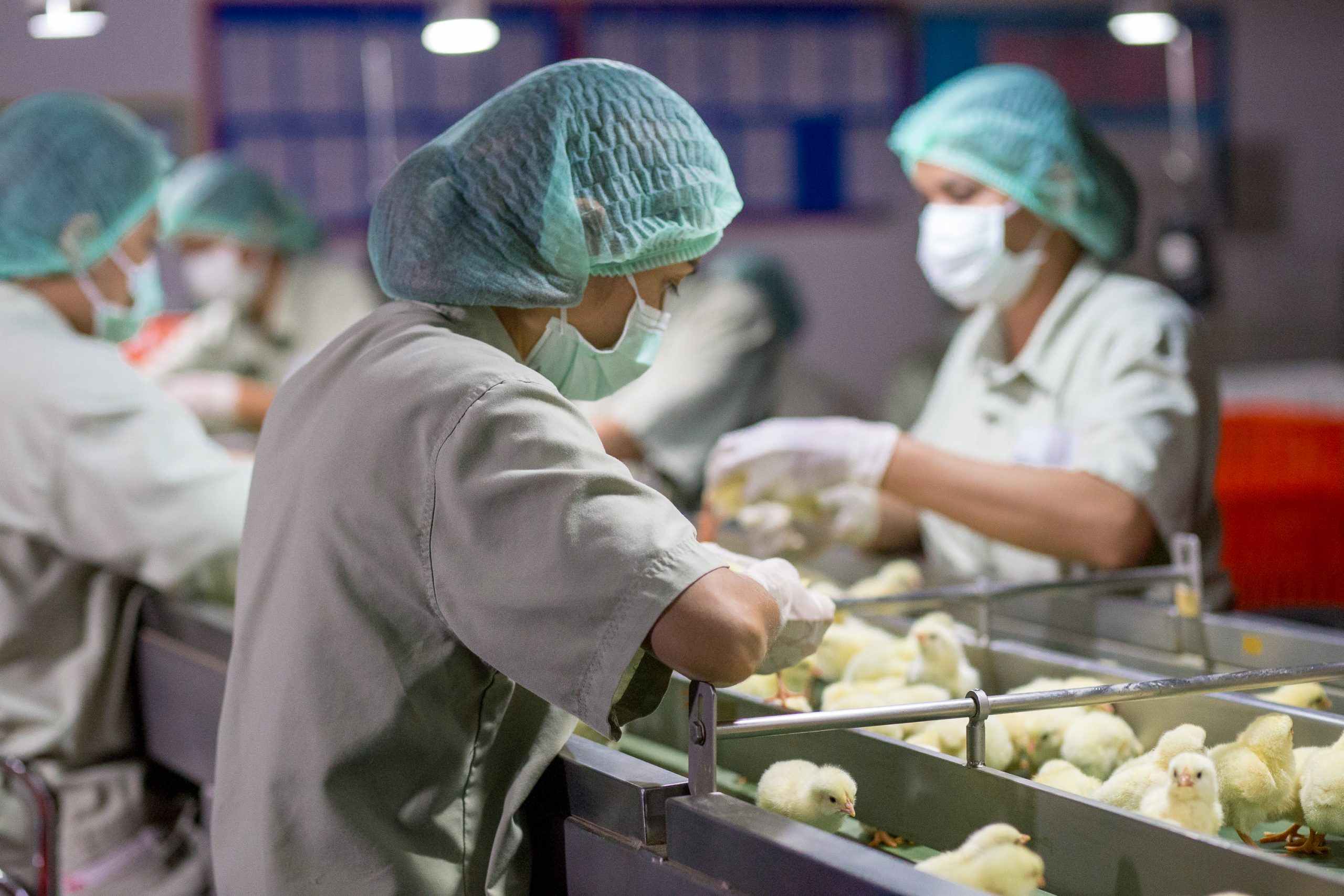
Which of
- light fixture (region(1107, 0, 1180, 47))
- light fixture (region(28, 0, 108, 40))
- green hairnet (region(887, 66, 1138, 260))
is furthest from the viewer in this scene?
light fixture (region(1107, 0, 1180, 47))

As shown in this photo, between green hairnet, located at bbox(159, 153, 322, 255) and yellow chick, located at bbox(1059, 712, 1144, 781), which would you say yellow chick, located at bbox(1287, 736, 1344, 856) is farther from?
green hairnet, located at bbox(159, 153, 322, 255)

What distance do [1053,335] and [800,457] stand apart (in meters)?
0.64

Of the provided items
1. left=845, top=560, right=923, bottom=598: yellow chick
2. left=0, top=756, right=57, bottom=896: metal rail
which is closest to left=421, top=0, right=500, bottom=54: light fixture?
left=845, top=560, right=923, bottom=598: yellow chick

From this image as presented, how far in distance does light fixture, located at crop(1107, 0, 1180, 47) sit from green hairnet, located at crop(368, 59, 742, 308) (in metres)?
2.55

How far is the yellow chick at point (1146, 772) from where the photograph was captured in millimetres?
1326

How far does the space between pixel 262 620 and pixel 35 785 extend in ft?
3.38

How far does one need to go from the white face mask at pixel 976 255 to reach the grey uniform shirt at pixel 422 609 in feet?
4.53

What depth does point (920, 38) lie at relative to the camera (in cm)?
603

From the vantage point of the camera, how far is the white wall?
6.18 m

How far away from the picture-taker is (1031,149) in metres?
2.44

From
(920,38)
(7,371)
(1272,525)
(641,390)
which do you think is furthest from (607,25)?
(7,371)

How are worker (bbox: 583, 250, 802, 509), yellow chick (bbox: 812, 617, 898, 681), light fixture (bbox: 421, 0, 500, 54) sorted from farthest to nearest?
worker (bbox: 583, 250, 802, 509), light fixture (bbox: 421, 0, 500, 54), yellow chick (bbox: 812, 617, 898, 681)

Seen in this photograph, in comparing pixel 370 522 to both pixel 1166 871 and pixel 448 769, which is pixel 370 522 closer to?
pixel 448 769

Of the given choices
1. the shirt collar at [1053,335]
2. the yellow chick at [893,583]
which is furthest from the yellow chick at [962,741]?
the shirt collar at [1053,335]
